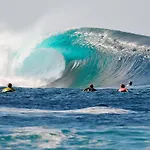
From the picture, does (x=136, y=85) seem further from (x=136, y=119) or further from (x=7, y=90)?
(x=136, y=119)

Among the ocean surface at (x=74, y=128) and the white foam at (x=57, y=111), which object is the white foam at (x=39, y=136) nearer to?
the ocean surface at (x=74, y=128)

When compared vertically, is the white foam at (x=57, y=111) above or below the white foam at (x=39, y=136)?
above

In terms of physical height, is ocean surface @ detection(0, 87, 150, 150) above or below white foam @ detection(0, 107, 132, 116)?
below

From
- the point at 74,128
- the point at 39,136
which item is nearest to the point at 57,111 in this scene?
the point at 74,128

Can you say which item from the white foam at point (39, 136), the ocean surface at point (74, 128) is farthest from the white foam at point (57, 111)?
the white foam at point (39, 136)

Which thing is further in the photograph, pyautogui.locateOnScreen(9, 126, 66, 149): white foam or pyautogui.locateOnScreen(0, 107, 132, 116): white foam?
pyautogui.locateOnScreen(0, 107, 132, 116): white foam

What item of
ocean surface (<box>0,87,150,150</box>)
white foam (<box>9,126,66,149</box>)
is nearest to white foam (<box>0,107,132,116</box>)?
ocean surface (<box>0,87,150,150</box>)

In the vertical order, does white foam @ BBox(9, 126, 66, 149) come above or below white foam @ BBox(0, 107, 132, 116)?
below

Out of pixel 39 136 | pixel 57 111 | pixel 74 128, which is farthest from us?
pixel 57 111

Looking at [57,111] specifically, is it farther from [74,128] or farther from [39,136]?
[39,136]

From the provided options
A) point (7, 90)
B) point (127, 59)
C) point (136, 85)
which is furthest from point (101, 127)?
point (127, 59)

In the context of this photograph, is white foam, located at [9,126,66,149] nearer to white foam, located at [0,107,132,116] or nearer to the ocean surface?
the ocean surface

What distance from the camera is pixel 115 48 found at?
7338cm

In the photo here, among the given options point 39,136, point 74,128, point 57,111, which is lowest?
point 39,136
